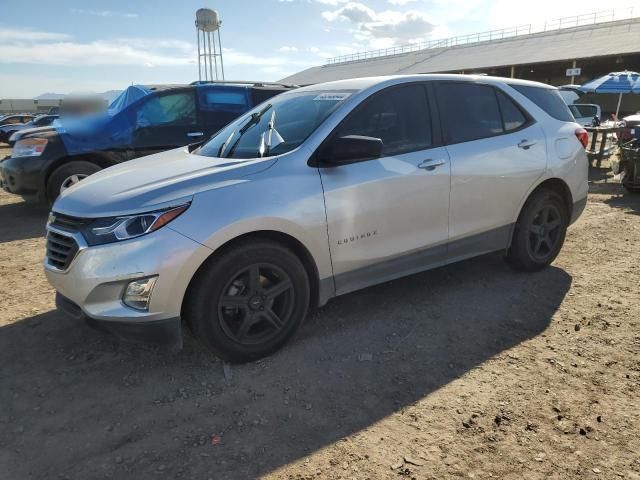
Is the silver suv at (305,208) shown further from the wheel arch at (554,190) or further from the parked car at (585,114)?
the parked car at (585,114)

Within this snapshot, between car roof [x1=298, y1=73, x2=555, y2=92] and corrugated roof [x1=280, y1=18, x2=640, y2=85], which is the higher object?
corrugated roof [x1=280, y1=18, x2=640, y2=85]

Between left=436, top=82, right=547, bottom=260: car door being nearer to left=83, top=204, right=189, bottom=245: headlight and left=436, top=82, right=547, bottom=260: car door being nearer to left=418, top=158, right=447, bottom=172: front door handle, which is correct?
left=418, top=158, right=447, bottom=172: front door handle

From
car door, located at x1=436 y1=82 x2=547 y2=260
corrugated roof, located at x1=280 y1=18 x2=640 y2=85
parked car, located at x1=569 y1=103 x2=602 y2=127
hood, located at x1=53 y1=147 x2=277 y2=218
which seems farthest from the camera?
corrugated roof, located at x1=280 y1=18 x2=640 y2=85

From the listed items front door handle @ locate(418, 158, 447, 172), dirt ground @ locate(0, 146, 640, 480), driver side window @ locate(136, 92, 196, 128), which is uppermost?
driver side window @ locate(136, 92, 196, 128)

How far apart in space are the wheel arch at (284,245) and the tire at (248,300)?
0.01m

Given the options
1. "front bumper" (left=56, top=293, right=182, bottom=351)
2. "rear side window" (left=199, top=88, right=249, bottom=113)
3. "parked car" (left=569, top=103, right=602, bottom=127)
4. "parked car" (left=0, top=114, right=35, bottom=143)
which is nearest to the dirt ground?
"front bumper" (left=56, top=293, right=182, bottom=351)

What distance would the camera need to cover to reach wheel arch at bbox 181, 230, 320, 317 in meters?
2.86

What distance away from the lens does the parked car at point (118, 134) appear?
22.2 ft

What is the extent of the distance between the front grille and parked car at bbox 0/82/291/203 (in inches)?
166

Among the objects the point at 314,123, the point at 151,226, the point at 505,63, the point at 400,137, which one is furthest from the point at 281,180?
the point at 505,63

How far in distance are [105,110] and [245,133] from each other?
5.28 meters

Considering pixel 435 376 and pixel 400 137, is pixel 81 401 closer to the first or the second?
pixel 435 376

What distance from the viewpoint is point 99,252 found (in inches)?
108

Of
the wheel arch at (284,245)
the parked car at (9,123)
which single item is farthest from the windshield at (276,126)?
the parked car at (9,123)
